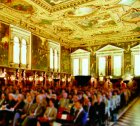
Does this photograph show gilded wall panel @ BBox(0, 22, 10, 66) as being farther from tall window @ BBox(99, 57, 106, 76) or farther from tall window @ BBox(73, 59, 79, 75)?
tall window @ BBox(99, 57, 106, 76)

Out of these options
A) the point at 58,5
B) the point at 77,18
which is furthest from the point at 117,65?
the point at 58,5

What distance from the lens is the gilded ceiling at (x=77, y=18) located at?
1406cm

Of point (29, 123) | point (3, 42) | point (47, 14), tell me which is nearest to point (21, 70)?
point (3, 42)

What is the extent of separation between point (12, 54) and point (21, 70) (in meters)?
1.63

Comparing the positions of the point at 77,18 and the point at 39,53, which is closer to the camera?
the point at 77,18

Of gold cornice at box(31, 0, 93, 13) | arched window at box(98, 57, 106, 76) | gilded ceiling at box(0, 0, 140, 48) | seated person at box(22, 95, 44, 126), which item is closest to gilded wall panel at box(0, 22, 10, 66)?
gilded ceiling at box(0, 0, 140, 48)

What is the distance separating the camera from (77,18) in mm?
17391

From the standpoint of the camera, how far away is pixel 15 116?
24.9 ft

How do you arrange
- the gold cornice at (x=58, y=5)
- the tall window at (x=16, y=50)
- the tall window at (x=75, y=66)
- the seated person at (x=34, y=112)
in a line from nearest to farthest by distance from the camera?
the seated person at (x=34, y=112), the gold cornice at (x=58, y=5), the tall window at (x=16, y=50), the tall window at (x=75, y=66)

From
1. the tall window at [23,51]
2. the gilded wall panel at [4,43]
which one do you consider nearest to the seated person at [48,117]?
the gilded wall panel at [4,43]

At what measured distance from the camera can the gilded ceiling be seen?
14.1 metres

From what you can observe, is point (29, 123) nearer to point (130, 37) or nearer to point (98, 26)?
point (98, 26)

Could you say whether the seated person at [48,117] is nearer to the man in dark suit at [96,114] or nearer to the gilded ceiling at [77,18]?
the man in dark suit at [96,114]

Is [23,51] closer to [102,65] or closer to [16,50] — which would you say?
[16,50]
